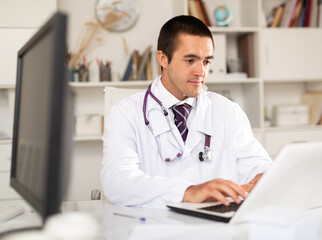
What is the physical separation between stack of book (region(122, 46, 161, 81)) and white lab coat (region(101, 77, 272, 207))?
4.52 ft

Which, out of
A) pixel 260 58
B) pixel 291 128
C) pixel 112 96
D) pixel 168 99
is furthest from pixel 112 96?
pixel 291 128

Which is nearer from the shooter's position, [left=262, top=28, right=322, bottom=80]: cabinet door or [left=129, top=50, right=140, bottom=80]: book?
[left=129, top=50, right=140, bottom=80]: book

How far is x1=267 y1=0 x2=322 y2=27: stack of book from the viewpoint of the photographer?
3.48 metres

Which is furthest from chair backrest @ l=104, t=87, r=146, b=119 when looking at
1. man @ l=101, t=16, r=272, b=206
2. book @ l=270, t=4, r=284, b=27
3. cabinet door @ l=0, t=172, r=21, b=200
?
book @ l=270, t=4, r=284, b=27

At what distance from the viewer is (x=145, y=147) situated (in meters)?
1.72

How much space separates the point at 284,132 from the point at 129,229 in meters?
2.56

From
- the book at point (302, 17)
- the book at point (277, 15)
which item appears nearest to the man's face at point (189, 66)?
the book at point (277, 15)

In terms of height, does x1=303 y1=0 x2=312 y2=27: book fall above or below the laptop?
above

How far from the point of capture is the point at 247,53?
11.4 feet

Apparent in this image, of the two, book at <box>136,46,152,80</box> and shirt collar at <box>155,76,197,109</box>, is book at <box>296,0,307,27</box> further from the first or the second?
shirt collar at <box>155,76,197,109</box>

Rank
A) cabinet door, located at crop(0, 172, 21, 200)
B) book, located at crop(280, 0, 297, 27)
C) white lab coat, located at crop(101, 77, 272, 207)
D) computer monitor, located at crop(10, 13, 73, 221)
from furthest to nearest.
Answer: book, located at crop(280, 0, 297, 27) < cabinet door, located at crop(0, 172, 21, 200) < white lab coat, located at crop(101, 77, 272, 207) < computer monitor, located at crop(10, 13, 73, 221)

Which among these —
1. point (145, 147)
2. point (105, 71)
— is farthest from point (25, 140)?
point (105, 71)

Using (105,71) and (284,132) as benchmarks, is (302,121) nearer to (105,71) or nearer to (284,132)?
(284,132)

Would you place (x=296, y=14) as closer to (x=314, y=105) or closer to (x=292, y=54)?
(x=292, y=54)
